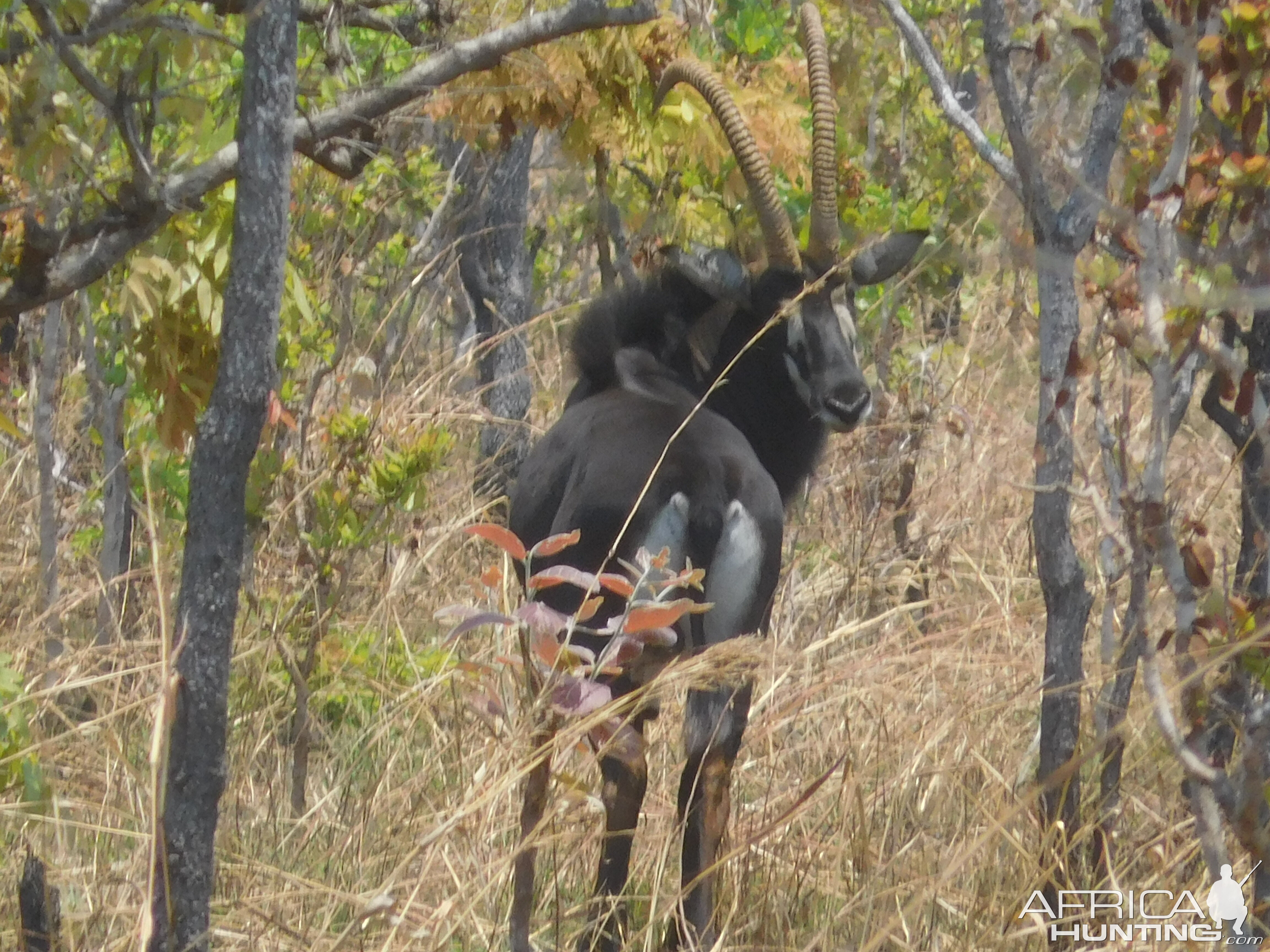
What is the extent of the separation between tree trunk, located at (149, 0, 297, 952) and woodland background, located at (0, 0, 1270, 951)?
7 centimetres

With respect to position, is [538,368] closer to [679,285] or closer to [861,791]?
[679,285]

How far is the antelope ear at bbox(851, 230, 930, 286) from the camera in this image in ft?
15.1

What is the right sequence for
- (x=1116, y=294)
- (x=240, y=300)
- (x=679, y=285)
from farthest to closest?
(x=679, y=285)
(x=1116, y=294)
(x=240, y=300)

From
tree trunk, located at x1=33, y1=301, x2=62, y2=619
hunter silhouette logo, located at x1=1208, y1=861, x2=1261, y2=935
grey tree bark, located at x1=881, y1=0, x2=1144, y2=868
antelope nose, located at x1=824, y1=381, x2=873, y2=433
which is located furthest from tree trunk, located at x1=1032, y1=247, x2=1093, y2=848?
tree trunk, located at x1=33, y1=301, x2=62, y2=619

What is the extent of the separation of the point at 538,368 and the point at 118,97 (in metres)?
5.86

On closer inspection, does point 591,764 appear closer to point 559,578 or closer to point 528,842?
point 528,842

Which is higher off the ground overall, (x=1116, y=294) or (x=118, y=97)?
(x=118, y=97)

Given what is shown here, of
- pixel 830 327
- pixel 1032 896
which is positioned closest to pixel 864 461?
pixel 830 327

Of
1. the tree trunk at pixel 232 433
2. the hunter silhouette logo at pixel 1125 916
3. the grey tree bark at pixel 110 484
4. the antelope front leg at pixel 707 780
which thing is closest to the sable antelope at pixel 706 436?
the antelope front leg at pixel 707 780

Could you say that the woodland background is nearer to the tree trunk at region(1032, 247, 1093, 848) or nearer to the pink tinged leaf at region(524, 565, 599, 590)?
the tree trunk at region(1032, 247, 1093, 848)

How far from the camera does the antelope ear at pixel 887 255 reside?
15.1ft

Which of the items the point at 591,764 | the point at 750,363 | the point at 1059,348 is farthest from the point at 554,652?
the point at 750,363

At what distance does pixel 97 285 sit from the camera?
11.6ft

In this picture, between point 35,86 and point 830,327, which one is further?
point 830,327
